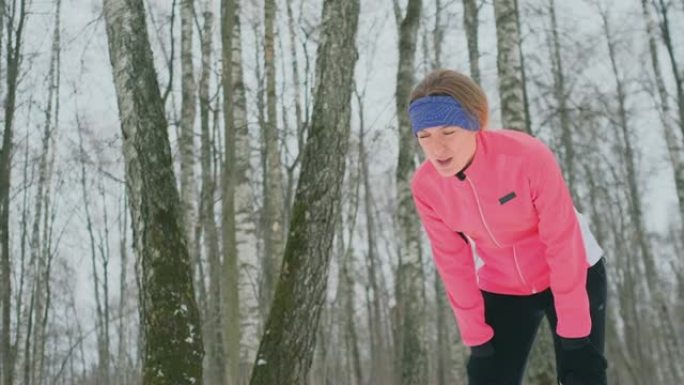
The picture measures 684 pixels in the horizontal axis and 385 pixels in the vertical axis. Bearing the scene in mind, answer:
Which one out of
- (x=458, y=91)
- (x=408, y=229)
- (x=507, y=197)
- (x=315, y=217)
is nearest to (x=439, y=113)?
(x=458, y=91)

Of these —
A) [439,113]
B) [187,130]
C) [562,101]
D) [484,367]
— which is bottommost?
[484,367]

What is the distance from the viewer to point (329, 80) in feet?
14.0

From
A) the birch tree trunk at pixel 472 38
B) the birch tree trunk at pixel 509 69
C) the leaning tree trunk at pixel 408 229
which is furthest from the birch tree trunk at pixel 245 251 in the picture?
the birch tree trunk at pixel 472 38

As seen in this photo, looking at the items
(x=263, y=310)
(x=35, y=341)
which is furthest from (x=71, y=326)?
(x=263, y=310)

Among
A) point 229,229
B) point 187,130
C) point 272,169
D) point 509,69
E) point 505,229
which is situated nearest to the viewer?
point 505,229

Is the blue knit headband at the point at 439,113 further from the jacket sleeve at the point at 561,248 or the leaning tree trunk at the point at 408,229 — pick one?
the leaning tree trunk at the point at 408,229

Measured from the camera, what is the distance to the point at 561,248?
1979mm

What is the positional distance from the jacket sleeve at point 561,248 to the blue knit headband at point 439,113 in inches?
9.5

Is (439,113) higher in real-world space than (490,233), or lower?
higher

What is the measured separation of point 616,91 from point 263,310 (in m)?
13.8

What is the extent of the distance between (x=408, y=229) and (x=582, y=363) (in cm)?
673

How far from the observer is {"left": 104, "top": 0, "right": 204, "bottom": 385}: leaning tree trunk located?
12.5 feet

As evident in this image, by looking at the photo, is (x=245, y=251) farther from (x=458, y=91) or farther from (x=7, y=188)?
(x=458, y=91)

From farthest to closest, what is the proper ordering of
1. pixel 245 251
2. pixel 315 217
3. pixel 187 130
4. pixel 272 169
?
pixel 187 130, pixel 272 169, pixel 245 251, pixel 315 217
